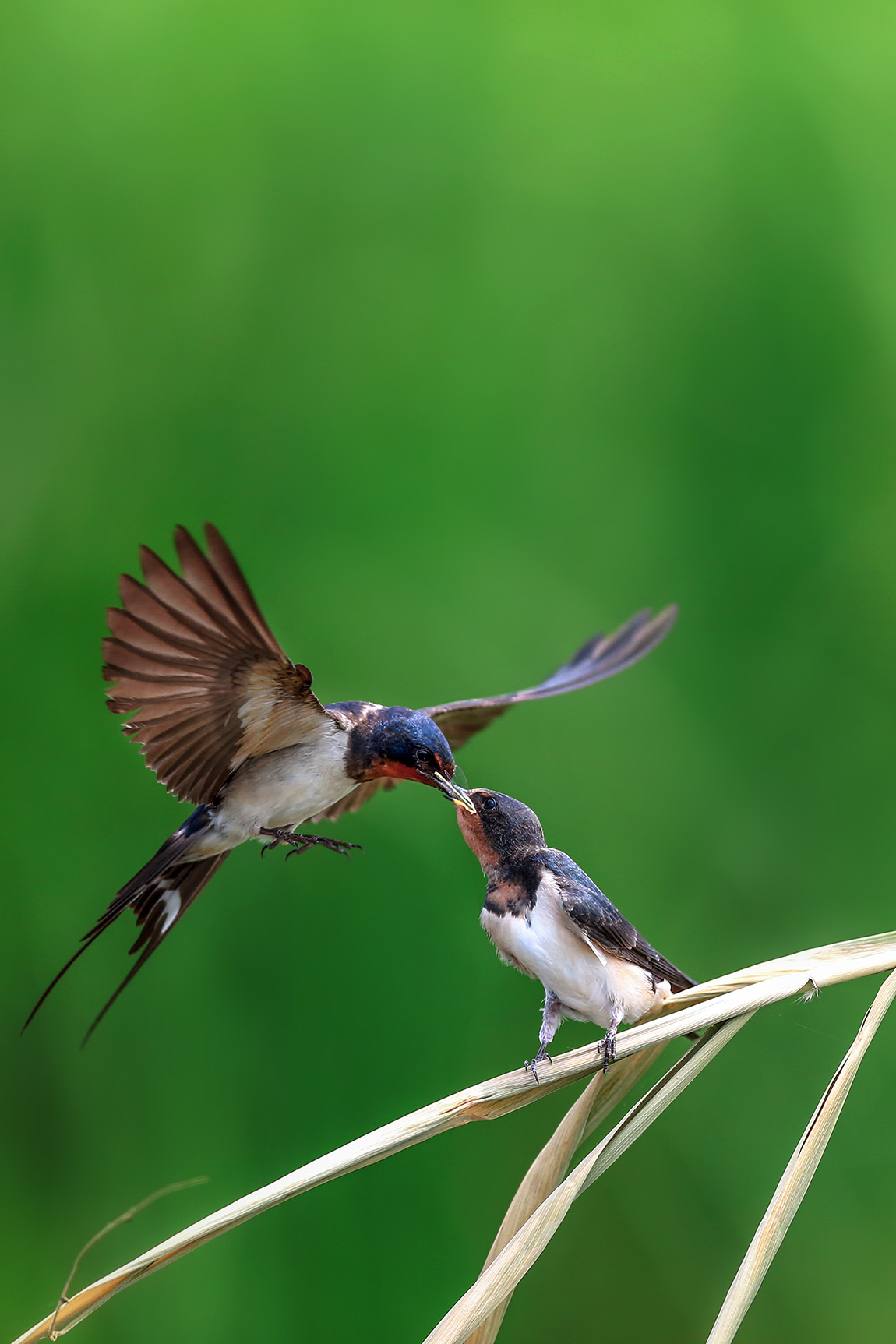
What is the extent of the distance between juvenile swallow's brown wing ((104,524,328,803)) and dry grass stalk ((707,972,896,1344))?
34 cm

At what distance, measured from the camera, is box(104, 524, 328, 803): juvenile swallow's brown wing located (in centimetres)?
58

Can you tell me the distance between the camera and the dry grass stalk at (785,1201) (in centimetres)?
47

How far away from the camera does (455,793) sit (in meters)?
0.62

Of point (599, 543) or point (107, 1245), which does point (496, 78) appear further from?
point (107, 1245)

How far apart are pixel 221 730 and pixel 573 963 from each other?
0.86ft

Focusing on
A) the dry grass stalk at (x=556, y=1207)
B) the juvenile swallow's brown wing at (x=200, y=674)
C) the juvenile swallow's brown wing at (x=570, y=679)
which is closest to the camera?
the dry grass stalk at (x=556, y=1207)

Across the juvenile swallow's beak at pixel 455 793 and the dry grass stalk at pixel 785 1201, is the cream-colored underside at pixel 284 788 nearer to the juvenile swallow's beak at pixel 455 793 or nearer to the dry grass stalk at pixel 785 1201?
the juvenile swallow's beak at pixel 455 793

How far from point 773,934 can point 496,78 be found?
1912 millimetres

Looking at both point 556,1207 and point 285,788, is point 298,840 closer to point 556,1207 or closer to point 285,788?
point 285,788

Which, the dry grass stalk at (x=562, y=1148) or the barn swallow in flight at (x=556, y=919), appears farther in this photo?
the barn swallow in flight at (x=556, y=919)

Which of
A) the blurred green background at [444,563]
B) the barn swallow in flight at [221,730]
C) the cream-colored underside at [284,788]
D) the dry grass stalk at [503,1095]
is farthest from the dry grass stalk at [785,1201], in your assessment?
the blurred green background at [444,563]

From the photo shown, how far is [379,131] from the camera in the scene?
259 centimetres

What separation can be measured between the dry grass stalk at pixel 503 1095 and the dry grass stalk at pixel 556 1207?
0.05 feet

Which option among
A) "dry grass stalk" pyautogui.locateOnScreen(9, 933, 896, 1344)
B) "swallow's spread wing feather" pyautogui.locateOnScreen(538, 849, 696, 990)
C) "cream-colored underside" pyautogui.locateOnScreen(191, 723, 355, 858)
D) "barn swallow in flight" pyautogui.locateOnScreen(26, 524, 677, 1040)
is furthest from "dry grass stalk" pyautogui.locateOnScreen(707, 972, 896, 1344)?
"cream-colored underside" pyautogui.locateOnScreen(191, 723, 355, 858)
